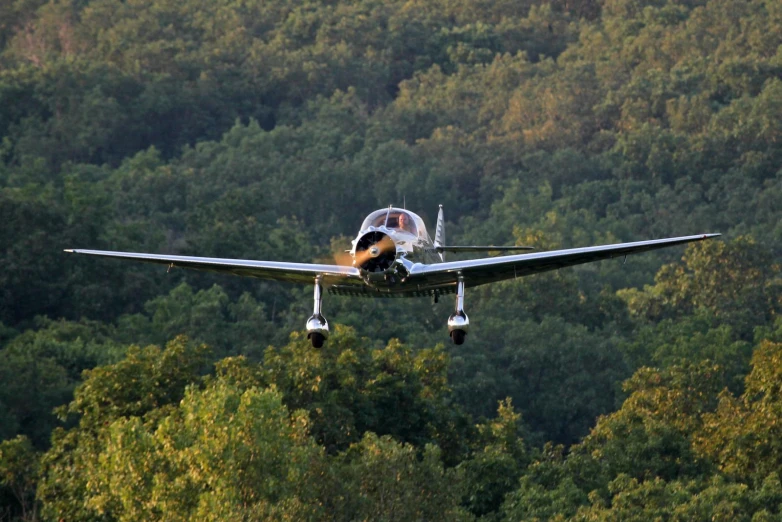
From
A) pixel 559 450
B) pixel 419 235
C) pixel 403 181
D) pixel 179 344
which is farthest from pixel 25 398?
pixel 403 181

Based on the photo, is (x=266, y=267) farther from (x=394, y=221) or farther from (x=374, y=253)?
(x=394, y=221)

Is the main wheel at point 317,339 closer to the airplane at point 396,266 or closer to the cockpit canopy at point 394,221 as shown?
the airplane at point 396,266

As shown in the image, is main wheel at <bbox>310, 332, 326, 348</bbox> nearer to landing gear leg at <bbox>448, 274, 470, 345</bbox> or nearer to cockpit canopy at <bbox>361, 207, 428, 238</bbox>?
cockpit canopy at <bbox>361, 207, 428, 238</bbox>

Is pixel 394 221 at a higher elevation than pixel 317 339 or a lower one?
higher

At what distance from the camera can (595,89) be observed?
128 m

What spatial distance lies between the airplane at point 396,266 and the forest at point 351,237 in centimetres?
1030

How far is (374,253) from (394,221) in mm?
1464

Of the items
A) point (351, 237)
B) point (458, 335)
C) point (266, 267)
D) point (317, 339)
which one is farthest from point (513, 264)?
point (351, 237)

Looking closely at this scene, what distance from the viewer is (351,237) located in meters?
102

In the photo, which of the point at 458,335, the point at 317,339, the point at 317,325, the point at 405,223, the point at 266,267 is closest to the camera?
the point at 458,335

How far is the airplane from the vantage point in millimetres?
26516

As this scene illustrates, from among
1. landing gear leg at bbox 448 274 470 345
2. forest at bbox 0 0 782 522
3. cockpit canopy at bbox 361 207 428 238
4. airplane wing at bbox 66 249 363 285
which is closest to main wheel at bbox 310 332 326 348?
airplane wing at bbox 66 249 363 285

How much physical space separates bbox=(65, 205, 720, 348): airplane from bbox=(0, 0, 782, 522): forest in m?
10.3

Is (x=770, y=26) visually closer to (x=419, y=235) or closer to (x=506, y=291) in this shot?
(x=506, y=291)
